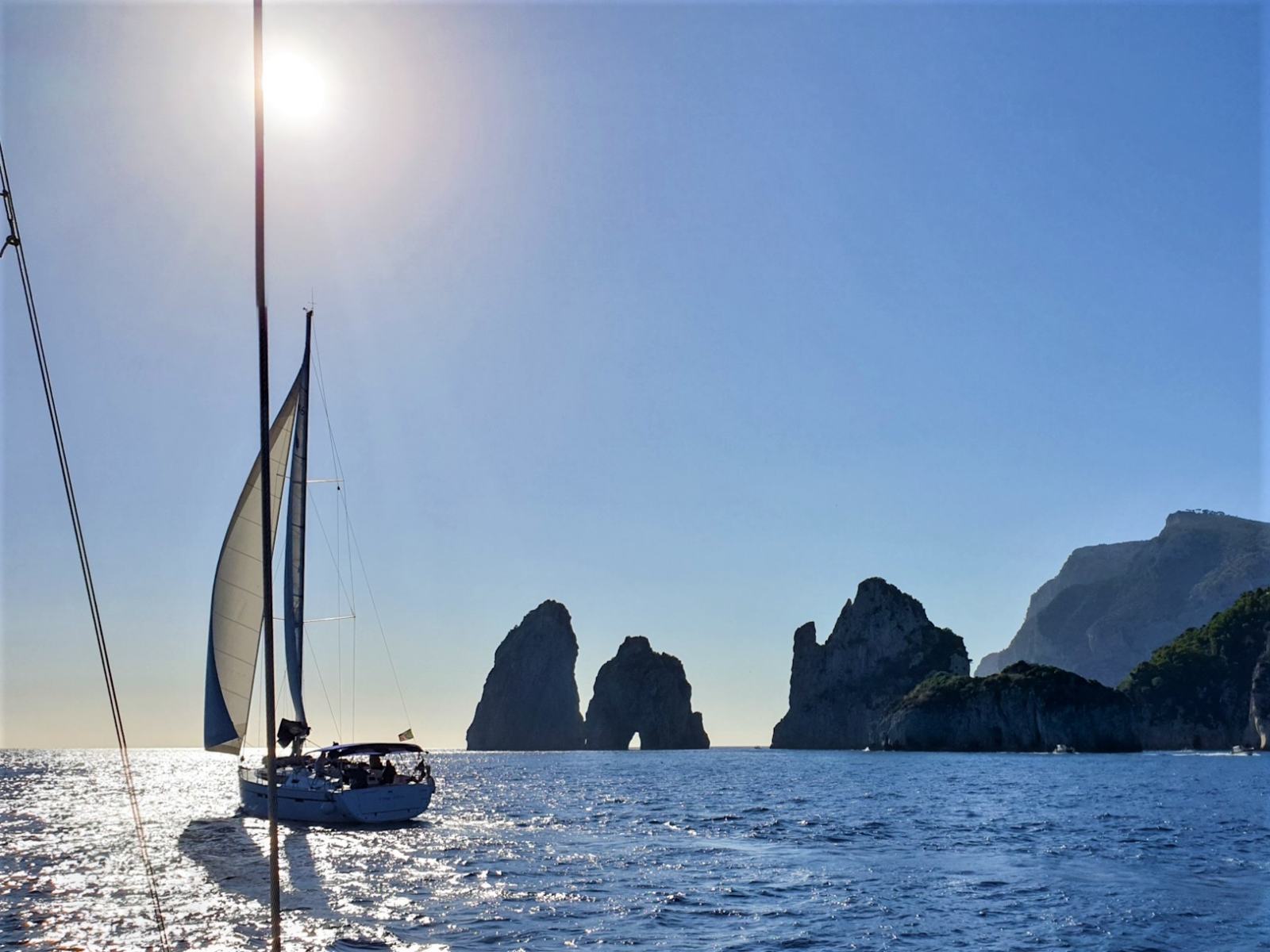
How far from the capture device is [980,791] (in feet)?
195

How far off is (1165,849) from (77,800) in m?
61.6

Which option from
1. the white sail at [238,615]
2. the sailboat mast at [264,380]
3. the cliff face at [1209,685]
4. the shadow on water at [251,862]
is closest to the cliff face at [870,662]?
the cliff face at [1209,685]

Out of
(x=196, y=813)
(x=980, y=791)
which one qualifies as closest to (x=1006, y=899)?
(x=980, y=791)

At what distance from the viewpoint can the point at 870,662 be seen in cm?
17962

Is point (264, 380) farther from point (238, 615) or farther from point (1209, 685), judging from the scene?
point (1209, 685)

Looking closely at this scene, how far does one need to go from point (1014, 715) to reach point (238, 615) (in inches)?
4783

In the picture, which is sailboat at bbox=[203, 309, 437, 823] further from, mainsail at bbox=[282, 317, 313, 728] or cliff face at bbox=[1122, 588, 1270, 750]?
cliff face at bbox=[1122, 588, 1270, 750]

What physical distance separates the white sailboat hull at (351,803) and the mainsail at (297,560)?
3382mm

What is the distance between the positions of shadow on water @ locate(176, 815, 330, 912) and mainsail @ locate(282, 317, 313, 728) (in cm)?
553

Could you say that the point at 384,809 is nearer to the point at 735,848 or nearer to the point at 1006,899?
the point at 735,848

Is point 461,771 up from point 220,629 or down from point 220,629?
down

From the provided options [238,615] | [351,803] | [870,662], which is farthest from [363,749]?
[870,662]

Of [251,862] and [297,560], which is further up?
[297,560]

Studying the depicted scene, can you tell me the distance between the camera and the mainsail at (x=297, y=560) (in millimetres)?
42594
